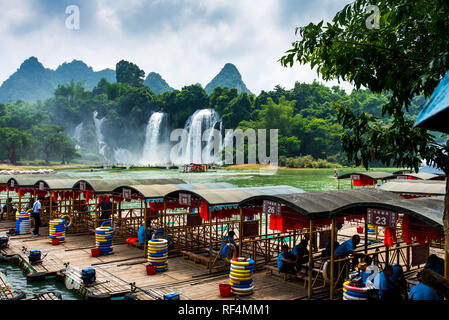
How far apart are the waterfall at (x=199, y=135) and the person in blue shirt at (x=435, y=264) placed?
7784cm

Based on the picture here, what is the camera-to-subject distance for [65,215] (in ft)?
60.0

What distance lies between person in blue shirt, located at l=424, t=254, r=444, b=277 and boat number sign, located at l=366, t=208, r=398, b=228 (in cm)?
91

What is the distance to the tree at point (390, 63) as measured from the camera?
473cm

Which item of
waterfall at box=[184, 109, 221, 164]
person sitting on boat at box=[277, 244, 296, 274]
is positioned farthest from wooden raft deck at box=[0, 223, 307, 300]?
waterfall at box=[184, 109, 221, 164]

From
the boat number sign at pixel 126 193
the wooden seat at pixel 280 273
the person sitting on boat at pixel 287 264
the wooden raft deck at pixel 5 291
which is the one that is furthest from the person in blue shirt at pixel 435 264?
the boat number sign at pixel 126 193

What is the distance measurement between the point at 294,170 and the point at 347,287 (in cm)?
6732

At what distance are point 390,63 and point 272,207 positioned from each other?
5376mm

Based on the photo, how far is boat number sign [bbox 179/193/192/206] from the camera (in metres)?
12.3

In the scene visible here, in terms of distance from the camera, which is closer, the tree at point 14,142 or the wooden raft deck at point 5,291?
the wooden raft deck at point 5,291

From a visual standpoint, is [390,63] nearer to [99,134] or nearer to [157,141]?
[157,141]

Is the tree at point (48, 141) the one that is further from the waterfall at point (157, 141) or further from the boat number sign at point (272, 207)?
the boat number sign at point (272, 207)

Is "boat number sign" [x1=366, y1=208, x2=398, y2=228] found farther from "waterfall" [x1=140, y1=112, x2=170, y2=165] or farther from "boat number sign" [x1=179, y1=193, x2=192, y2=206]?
"waterfall" [x1=140, y1=112, x2=170, y2=165]
